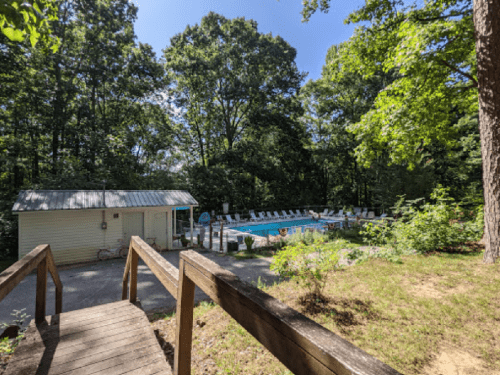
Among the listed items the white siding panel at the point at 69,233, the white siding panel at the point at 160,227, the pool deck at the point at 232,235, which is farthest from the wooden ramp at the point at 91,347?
the white siding panel at the point at 160,227

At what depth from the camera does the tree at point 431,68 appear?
5094 mm

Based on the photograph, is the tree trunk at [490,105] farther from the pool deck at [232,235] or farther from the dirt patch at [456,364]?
the pool deck at [232,235]

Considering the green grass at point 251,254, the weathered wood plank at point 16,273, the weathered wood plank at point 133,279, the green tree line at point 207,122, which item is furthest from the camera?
the green tree line at point 207,122

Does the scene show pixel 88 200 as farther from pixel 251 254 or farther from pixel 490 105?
pixel 490 105

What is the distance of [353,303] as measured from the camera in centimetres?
410

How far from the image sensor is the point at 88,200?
10359mm

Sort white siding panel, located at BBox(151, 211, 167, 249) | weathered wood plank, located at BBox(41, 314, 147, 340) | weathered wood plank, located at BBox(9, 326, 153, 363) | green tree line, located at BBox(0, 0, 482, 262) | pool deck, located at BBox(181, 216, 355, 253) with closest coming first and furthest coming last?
weathered wood plank, located at BBox(9, 326, 153, 363), weathered wood plank, located at BBox(41, 314, 147, 340), white siding panel, located at BBox(151, 211, 167, 249), pool deck, located at BBox(181, 216, 355, 253), green tree line, located at BBox(0, 0, 482, 262)

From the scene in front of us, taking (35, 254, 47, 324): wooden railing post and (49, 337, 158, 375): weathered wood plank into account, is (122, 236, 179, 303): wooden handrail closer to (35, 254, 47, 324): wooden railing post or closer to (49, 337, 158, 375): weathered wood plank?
(49, 337, 158, 375): weathered wood plank

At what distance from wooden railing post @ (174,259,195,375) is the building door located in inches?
430

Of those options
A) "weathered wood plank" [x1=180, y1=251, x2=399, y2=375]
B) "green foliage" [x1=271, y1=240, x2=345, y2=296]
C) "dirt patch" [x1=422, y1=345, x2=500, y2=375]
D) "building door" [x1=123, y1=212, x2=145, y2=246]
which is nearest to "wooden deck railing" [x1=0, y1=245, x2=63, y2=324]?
"weathered wood plank" [x1=180, y1=251, x2=399, y2=375]

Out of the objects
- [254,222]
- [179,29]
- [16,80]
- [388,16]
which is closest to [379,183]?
[254,222]

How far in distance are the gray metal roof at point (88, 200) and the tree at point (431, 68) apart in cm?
934

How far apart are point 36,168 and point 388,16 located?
21.8m

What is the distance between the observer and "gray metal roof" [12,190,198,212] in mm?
9241
